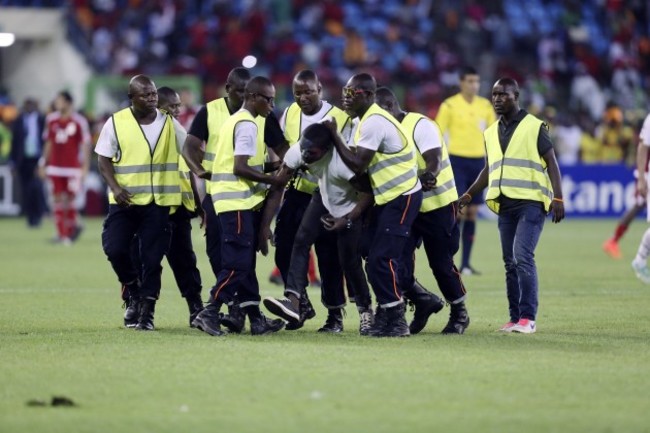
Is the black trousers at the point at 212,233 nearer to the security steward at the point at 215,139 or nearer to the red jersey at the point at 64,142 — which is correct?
the security steward at the point at 215,139

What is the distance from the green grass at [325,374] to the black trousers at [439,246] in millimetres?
420

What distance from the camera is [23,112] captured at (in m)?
27.1

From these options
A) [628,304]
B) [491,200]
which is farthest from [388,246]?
[628,304]

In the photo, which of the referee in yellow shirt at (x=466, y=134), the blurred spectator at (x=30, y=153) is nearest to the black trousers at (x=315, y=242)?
the referee in yellow shirt at (x=466, y=134)

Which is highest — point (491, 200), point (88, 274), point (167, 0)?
point (167, 0)

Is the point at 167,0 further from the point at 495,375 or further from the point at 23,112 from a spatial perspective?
the point at 495,375

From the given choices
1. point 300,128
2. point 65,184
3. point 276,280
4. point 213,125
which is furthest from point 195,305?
point 65,184

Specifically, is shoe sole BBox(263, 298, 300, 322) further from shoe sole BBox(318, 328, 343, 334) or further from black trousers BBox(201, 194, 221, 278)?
black trousers BBox(201, 194, 221, 278)

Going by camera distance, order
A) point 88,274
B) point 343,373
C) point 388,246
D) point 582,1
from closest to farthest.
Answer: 1. point 343,373
2. point 388,246
3. point 88,274
4. point 582,1

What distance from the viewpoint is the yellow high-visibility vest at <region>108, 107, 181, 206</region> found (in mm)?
11297

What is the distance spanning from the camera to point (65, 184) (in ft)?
74.3

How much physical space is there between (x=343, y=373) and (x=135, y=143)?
334 centimetres

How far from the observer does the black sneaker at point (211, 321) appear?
36.1 ft

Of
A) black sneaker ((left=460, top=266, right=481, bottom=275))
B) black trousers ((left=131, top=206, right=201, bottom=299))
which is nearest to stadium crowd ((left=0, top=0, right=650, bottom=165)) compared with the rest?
black sneaker ((left=460, top=266, right=481, bottom=275))
